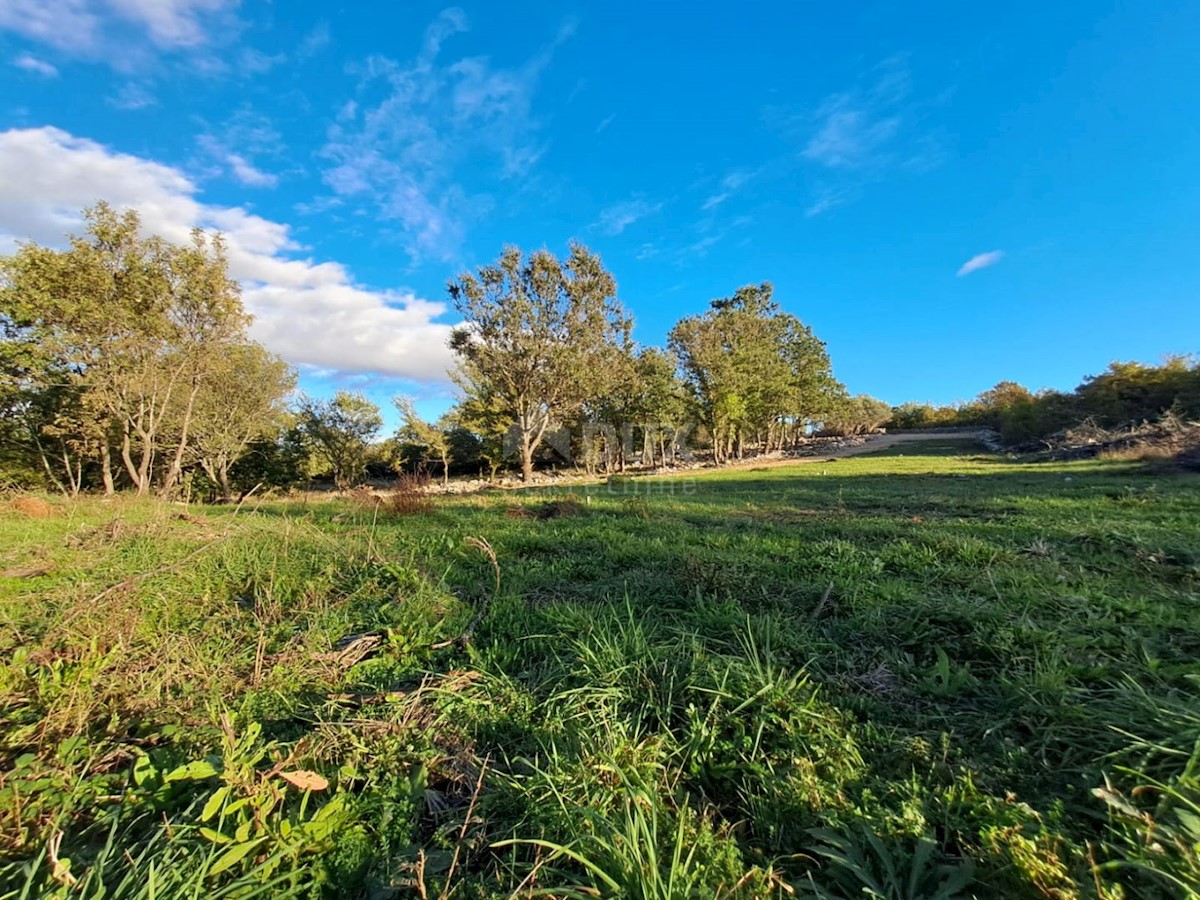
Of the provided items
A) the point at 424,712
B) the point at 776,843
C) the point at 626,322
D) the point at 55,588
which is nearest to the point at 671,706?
the point at 776,843

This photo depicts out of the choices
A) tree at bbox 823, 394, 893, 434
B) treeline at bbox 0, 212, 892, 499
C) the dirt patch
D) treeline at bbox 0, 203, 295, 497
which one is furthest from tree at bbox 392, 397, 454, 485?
tree at bbox 823, 394, 893, 434

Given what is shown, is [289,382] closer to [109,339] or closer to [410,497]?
[109,339]

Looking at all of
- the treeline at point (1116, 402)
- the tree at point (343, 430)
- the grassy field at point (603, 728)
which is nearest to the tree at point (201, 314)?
the tree at point (343, 430)

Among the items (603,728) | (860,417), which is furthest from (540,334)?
(860,417)

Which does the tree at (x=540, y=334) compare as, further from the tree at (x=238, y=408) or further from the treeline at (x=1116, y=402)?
the treeline at (x=1116, y=402)

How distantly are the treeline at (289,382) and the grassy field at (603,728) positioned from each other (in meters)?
17.3

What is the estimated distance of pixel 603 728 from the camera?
204cm

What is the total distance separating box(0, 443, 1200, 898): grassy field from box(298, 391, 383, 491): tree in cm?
2872

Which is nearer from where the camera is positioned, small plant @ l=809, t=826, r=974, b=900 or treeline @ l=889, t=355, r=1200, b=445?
small plant @ l=809, t=826, r=974, b=900

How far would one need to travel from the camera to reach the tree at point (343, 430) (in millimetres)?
30172

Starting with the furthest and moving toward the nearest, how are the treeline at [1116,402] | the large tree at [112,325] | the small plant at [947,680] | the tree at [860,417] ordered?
the tree at [860,417], the treeline at [1116,402], the large tree at [112,325], the small plant at [947,680]

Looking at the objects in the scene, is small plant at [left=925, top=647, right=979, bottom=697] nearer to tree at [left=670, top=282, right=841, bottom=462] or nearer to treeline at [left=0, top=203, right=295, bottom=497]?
treeline at [left=0, top=203, right=295, bottom=497]

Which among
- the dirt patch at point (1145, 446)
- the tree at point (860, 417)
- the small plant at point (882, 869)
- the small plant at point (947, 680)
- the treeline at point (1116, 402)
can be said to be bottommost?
the small plant at point (882, 869)

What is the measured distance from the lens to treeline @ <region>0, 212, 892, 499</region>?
1556 cm
